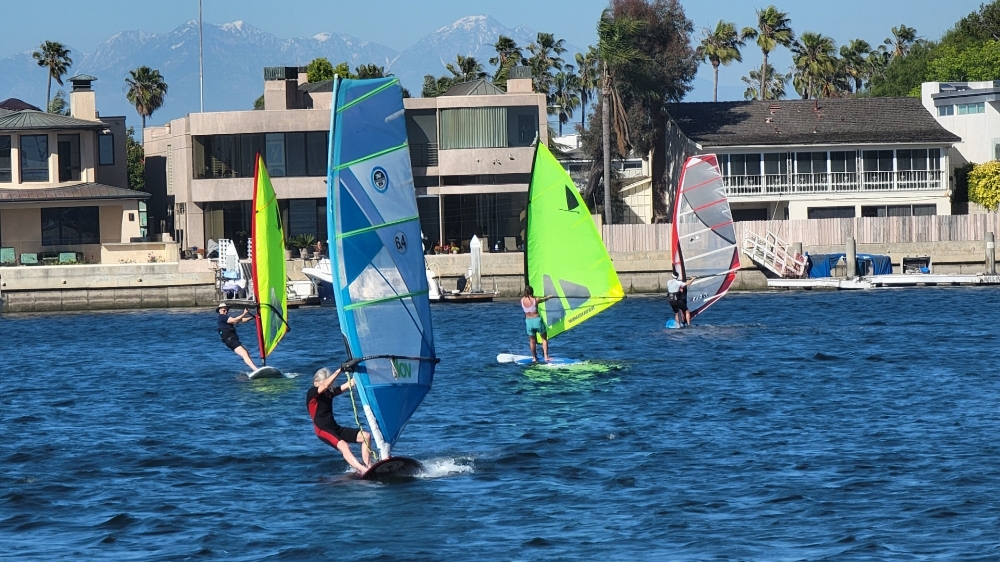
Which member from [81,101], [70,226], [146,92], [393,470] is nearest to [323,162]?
[70,226]

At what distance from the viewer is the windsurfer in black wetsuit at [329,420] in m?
16.3

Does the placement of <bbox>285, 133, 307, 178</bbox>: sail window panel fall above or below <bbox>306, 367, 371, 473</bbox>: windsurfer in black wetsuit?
above

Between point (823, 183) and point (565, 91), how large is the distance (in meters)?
27.3

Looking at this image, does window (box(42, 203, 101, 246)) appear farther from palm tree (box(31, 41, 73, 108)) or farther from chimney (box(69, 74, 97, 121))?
palm tree (box(31, 41, 73, 108))

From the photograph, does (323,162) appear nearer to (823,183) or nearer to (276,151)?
(276,151)

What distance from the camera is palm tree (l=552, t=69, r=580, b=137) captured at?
282 feet

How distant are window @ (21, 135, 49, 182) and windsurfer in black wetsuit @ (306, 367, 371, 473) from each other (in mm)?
45358

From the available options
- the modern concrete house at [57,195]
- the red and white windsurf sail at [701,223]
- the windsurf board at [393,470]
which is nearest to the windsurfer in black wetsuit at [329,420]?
the windsurf board at [393,470]

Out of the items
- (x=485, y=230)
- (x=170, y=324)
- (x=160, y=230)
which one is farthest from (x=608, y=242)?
(x=160, y=230)

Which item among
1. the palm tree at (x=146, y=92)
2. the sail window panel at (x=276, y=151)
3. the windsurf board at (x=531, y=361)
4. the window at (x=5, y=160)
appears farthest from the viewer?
the palm tree at (x=146, y=92)

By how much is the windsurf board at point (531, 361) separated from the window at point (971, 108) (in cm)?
4266

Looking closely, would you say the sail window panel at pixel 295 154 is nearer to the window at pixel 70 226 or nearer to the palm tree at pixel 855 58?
the window at pixel 70 226

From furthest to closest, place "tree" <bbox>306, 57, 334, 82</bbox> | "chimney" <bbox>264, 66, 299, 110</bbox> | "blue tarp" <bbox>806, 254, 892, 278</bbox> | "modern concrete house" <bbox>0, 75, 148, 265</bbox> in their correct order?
"tree" <bbox>306, 57, 334, 82</bbox>, "chimney" <bbox>264, 66, 299, 110</bbox>, "modern concrete house" <bbox>0, 75, 148, 265</bbox>, "blue tarp" <bbox>806, 254, 892, 278</bbox>

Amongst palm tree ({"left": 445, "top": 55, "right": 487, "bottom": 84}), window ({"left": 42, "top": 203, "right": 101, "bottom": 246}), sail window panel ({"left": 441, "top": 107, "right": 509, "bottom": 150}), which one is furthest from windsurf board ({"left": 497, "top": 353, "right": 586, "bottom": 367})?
palm tree ({"left": 445, "top": 55, "right": 487, "bottom": 84})
